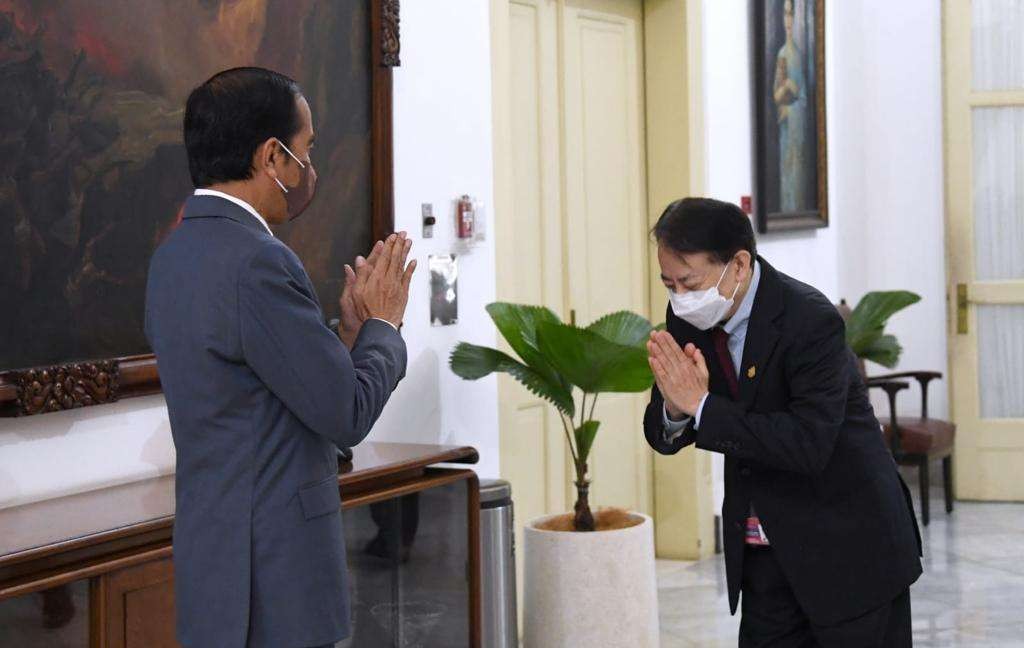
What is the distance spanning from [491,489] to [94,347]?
155cm

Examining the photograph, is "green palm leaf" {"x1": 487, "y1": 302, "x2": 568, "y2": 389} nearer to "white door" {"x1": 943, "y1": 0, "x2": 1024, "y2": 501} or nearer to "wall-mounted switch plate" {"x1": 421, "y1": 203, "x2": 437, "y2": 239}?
"wall-mounted switch plate" {"x1": 421, "y1": 203, "x2": 437, "y2": 239}

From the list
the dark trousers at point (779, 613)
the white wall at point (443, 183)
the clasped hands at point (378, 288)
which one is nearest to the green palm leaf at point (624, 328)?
the white wall at point (443, 183)

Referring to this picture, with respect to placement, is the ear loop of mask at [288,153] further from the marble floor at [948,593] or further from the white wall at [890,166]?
the white wall at [890,166]

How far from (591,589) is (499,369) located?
799mm

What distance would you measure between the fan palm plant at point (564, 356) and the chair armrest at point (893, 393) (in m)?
3.00

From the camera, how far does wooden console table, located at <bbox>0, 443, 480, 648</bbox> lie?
262 centimetres

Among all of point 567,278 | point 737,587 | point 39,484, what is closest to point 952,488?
point 567,278

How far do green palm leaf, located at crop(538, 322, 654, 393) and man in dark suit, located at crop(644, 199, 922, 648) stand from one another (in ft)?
5.14

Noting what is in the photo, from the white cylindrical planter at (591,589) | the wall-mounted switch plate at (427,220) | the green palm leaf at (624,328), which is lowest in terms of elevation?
the white cylindrical planter at (591,589)

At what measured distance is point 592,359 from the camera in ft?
14.5

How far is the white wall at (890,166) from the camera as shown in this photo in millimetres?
8594

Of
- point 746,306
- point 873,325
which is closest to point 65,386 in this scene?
point 746,306

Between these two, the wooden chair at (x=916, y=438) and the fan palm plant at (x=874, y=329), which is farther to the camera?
the wooden chair at (x=916, y=438)

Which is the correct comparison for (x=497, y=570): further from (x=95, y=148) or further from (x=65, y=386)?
(x=95, y=148)
